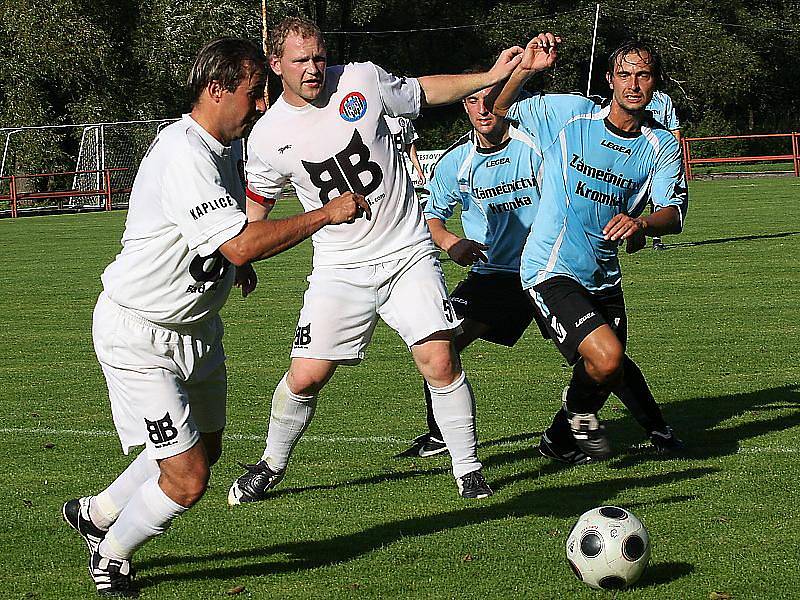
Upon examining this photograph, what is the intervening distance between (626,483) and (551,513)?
27.1 inches

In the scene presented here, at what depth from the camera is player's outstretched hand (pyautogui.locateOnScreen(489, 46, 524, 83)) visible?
6281mm

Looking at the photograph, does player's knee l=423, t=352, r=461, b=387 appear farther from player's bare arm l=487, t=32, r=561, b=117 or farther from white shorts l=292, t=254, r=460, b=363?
player's bare arm l=487, t=32, r=561, b=117

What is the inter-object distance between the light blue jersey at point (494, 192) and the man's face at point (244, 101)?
2915 mm

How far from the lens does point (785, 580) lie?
4.88 m

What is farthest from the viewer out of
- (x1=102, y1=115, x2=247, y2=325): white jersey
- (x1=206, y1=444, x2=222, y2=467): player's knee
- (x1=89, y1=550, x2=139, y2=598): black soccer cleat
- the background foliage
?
the background foliage

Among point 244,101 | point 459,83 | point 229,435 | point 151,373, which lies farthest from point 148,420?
point 229,435

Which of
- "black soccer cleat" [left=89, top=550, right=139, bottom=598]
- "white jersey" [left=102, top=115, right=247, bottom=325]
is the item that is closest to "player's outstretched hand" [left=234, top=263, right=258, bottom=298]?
"white jersey" [left=102, top=115, right=247, bottom=325]

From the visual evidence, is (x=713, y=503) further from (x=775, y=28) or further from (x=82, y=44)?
(x=775, y=28)

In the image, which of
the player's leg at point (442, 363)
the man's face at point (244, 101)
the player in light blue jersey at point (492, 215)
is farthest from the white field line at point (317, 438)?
the man's face at point (244, 101)

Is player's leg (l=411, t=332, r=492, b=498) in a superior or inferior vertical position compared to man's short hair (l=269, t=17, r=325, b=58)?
inferior

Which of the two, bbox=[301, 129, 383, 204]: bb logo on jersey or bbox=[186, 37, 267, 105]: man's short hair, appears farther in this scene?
bbox=[301, 129, 383, 204]: bb logo on jersey

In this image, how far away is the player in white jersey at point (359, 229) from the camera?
616 centimetres

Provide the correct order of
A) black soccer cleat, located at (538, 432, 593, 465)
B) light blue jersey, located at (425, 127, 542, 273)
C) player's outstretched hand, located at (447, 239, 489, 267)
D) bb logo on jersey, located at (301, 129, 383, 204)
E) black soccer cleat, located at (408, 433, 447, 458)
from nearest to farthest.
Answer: bb logo on jersey, located at (301, 129, 383, 204)
black soccer cleat, located at (538, 432, 593, 465)
player's outstretched hand, located at (447, 239, 489, 267)
black soccer cleat, located at (408, 433, 447, 458)
light blue jersey, located at (425, 127, 542, 273)

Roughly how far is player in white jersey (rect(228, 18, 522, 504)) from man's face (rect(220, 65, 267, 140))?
48.7 inches
